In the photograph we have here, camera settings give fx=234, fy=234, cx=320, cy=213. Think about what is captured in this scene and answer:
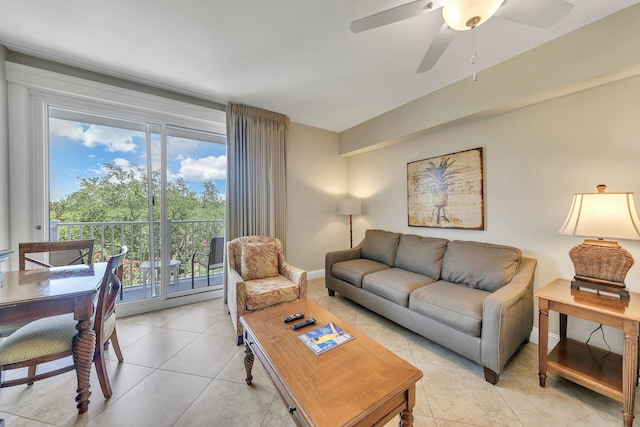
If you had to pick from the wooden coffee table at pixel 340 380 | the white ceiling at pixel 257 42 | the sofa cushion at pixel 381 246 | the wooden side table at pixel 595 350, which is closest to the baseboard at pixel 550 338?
the wooden side table at pixel 595 350

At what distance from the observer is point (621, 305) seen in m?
1.42

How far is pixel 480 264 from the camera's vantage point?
7.31ft

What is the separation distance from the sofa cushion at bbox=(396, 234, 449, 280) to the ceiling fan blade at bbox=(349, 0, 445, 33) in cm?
219

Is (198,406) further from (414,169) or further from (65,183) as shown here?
(414,169)

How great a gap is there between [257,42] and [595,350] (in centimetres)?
356

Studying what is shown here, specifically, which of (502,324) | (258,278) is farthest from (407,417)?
(258,278)

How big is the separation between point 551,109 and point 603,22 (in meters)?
0.60

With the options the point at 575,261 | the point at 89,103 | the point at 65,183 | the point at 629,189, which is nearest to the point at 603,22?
the point at 629,189

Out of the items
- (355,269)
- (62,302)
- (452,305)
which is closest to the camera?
(62,302)

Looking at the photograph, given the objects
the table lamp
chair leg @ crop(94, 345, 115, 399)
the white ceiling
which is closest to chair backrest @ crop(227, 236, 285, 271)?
chair leg @ crop(94, 345, 115, 399)

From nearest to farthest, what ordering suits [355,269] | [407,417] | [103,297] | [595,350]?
[407,417] → [103,297] → [595,350] → [355,269]

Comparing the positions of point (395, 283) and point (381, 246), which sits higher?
point (381, 246)

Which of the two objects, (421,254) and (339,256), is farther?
(339,256)

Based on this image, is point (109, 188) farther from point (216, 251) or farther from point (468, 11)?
point (468, 11)
